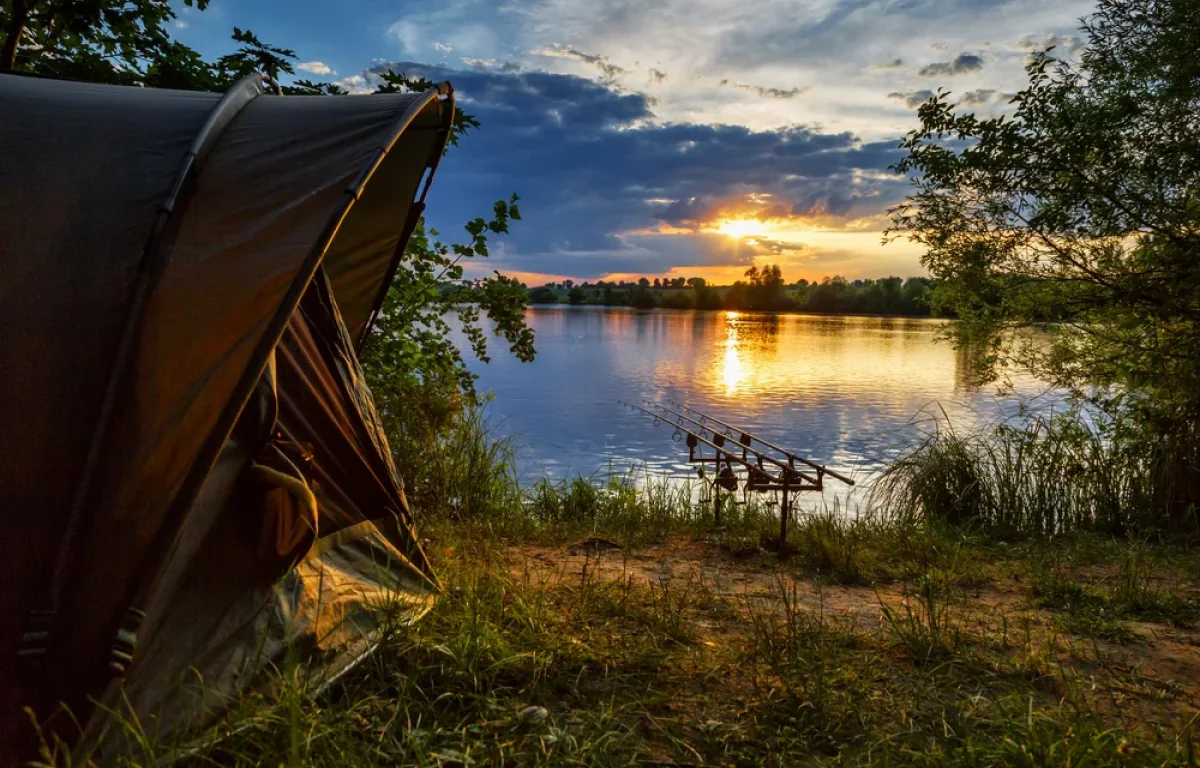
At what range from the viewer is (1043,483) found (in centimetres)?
786

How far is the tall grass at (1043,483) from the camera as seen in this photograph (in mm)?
7527

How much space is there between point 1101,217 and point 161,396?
8453 mm

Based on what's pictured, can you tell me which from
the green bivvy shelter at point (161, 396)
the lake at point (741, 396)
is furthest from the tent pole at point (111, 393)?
the lake at point (741, 396)

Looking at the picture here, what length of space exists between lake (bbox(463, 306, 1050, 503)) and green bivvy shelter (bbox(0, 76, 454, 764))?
17.9ft

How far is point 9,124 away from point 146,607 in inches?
77.0

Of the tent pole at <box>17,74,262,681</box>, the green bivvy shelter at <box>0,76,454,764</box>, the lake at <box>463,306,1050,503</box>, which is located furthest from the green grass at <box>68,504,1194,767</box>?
the lake at <box>463,306,1050,503</box>

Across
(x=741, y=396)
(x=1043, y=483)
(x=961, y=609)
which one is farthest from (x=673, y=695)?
(x=741, y=396)

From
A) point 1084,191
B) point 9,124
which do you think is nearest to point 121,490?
point 9,124

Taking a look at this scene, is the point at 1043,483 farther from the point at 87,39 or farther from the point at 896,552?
the point at 87,39

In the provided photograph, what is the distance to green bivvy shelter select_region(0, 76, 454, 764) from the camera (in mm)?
2371

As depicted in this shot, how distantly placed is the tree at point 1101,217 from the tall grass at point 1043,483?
1.41ft

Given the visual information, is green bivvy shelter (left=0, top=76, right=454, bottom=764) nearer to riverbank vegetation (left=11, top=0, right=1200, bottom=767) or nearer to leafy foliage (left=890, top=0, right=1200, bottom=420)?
riverbank vegetation (left=11, top=0, right=1200, bottom=767)

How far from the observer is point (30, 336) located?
8.15ft

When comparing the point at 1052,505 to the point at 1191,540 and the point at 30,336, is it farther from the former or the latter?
the point at 30,336
